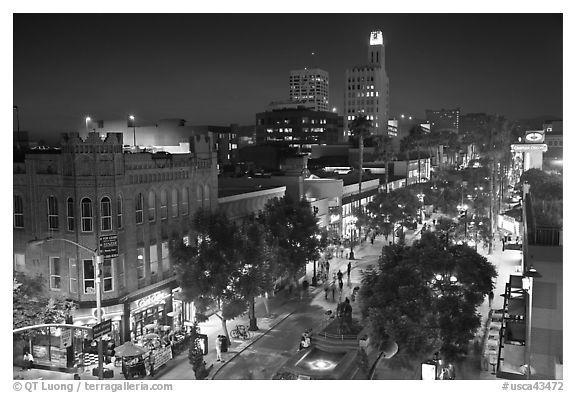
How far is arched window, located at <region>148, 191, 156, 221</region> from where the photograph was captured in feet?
120

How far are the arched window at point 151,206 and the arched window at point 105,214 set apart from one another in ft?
11.4

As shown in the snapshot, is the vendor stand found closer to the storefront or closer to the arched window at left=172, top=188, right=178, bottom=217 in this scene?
the storefront

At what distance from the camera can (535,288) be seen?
84.6 feet

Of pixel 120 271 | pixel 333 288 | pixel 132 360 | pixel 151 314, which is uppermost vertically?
pixel 120 271

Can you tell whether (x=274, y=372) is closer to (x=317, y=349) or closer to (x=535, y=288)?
(x=317, y=349)

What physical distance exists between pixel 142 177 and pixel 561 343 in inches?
920

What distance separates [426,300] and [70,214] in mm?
19021

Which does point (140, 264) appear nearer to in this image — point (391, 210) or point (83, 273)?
point (83, 273)

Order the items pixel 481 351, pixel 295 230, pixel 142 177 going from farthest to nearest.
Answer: pixel 295 230
pixel 142 177
pixel 481 351

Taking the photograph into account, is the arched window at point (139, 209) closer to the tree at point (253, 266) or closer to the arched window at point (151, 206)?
the arched window at point (151, 206)

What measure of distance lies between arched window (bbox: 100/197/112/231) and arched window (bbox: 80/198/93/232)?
0.57 metres

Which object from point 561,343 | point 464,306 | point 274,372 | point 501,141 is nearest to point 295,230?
point 274,372

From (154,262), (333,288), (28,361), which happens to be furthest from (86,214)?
(333,288)

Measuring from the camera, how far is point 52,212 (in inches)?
1303
